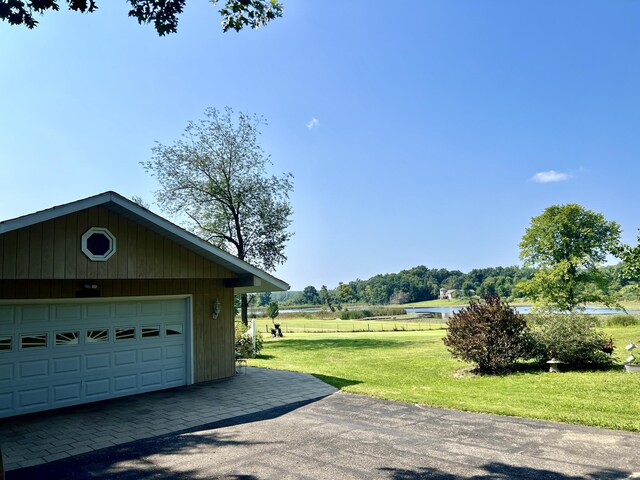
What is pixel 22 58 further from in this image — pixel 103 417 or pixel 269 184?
pixel 269 184

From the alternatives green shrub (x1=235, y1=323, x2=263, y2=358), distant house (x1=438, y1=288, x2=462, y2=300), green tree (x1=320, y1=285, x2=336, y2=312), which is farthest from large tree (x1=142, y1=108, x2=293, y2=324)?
green tree (x1=320, y1=285, x2=336, y2=312)

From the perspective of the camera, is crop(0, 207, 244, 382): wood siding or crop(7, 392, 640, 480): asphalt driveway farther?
crop(0, 207, 244, 382): wood siding

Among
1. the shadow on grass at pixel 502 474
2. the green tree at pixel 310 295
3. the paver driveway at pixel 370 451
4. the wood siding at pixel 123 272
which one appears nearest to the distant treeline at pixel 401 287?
the green tree at pixel 310 295

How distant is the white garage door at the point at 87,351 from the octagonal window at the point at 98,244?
1607 millimetres

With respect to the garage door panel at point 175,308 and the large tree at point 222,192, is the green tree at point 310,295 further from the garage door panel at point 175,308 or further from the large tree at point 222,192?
the garage door panel at point 175,308

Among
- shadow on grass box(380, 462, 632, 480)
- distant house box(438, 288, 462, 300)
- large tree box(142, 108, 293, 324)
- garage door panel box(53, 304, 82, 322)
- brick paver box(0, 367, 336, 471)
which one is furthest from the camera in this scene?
distant house box(438, 288, 462, 300)

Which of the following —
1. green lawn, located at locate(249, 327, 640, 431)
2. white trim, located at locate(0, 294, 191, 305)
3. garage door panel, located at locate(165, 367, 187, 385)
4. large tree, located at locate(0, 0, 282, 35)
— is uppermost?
large tree, located at locate(0, 0, 282, 35)

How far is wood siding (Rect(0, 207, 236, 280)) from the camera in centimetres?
802

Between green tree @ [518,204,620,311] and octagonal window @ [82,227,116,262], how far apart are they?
30084 millimetres

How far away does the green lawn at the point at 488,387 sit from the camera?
8.25m

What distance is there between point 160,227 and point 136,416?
3.88m

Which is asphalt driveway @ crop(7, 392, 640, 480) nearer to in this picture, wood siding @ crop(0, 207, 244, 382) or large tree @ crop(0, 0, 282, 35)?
wood siding @ crop(0, 207, 244, 382)

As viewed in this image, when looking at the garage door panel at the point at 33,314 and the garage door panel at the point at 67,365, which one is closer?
the garage door panel at the point at 33,314

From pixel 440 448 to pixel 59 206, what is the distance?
7.77 m
